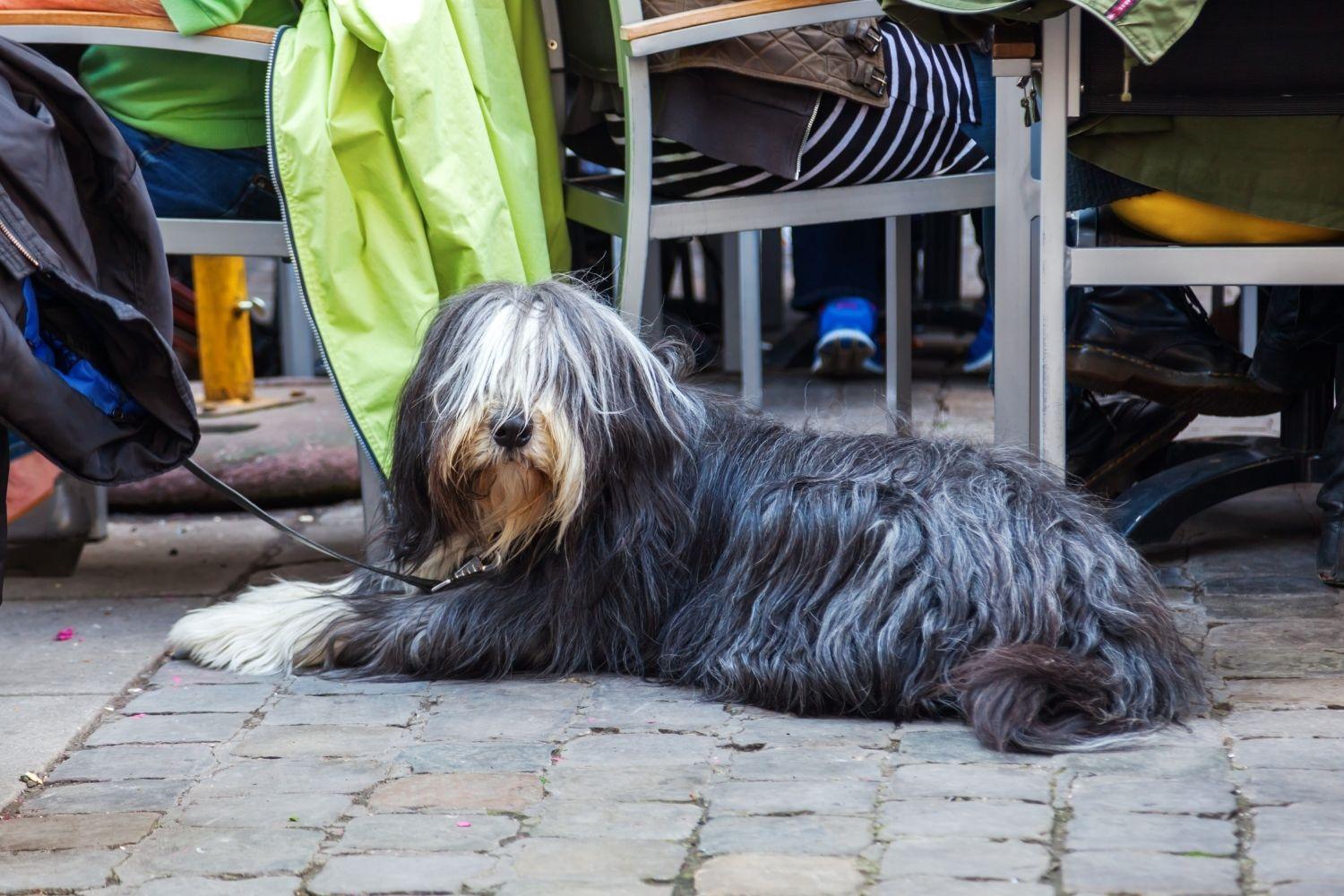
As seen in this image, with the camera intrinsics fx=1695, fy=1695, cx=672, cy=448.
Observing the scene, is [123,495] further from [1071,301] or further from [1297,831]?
[1297,831]

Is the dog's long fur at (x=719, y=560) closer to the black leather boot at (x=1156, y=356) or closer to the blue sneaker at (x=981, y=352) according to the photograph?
the black leather boot at (x=1156, y=356)

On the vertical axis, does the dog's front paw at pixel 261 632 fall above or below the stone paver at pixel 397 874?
above

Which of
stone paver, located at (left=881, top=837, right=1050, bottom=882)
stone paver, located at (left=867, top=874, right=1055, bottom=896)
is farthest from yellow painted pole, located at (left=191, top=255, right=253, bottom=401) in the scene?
stone paver, located at (left=867, top=874, right=1055, bottom=896)

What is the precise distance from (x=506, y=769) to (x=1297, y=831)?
117 cm

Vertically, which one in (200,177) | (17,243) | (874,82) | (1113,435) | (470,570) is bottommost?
(470,570)

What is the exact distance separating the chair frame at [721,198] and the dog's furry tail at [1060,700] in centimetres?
75

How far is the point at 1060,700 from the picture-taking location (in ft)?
8.99

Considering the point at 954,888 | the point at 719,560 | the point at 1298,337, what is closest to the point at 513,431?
the point at 719,560

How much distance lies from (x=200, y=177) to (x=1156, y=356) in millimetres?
2174

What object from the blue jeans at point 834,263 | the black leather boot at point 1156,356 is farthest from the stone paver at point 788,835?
the blue jeans at point 834,263

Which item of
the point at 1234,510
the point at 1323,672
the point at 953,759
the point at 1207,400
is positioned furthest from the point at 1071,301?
the point at 953,759

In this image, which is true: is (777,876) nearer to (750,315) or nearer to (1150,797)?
(1150,797)

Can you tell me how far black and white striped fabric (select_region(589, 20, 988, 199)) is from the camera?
3676 millimetres

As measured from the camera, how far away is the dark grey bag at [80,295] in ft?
7.61
